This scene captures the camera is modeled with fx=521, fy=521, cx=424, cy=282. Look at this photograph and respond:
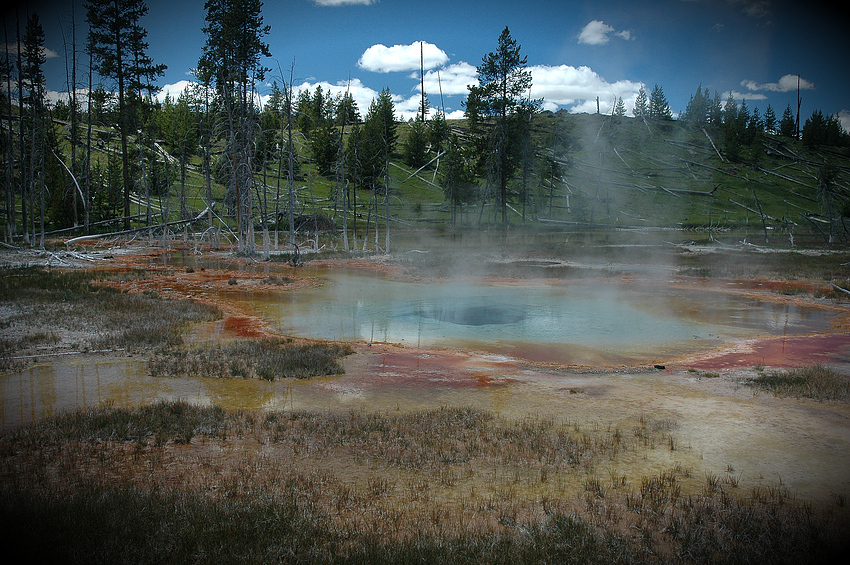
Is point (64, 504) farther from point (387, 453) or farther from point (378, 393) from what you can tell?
point (378, 393)

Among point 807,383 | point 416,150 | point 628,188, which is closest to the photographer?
point 807,383

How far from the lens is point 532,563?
4.60m

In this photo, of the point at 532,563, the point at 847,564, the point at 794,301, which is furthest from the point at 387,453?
the point at 794,301

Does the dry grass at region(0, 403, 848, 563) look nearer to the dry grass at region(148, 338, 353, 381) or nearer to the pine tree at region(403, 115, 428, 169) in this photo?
the dry grass at region(148, 338, 353, 381)

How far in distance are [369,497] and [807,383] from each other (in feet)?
32.3

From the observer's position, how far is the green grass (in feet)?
33.3

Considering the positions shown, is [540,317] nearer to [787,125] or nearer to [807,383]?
[807,383]

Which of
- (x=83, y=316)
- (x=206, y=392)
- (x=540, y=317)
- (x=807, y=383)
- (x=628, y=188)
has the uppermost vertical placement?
(x=628, y=188)

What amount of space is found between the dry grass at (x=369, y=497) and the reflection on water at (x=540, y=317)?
6.94 m

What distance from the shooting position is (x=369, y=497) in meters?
6.00

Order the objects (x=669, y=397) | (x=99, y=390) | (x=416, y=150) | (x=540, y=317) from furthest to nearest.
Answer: (x=416, y=150) < (x=540, y=317) < (x=669, y=397) < (x=99, y=390)

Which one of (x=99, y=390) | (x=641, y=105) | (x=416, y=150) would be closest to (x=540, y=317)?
(x=99, y=390)

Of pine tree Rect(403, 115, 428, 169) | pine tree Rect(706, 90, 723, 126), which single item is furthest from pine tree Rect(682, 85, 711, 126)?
pine tree Rect(403, 115, 428, 169)

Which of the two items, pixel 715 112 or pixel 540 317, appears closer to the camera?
pixel 540 317
